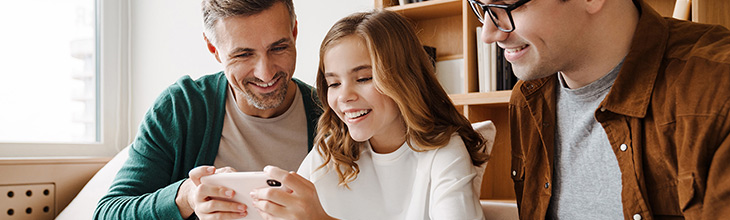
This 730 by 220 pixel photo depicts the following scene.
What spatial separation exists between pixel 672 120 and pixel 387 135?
65 centimetres

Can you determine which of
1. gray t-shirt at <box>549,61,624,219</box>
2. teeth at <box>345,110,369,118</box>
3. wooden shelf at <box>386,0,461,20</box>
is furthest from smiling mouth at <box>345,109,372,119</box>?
wooden shelf at <box>386,0,461,20</box>

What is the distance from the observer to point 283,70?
1.70 metres

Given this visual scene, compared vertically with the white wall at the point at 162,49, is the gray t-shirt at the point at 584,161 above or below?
below

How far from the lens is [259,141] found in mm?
1795

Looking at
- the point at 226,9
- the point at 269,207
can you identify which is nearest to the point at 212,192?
the point at 269,207

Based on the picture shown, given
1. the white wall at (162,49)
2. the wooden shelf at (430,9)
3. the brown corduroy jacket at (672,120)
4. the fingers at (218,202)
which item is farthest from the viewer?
the white wall at (162,49)

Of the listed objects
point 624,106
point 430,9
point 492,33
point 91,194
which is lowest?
point 91,194

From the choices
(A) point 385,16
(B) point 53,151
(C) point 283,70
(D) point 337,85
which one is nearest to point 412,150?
(D) point 337,85

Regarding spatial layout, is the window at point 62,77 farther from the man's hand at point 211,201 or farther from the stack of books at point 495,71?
the stack of books at point 495,71

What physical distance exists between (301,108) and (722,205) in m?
1.20

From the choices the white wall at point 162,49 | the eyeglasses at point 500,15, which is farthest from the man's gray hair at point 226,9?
the white wall at point 162,49

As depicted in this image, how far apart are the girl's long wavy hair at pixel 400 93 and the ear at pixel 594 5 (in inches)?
16.2

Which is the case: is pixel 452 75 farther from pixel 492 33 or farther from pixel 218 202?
pixel 218 202

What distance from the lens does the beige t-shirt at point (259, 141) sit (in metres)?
1.77
